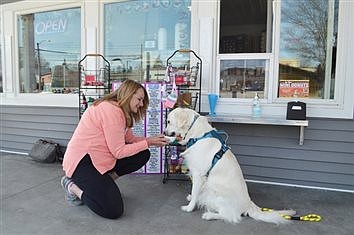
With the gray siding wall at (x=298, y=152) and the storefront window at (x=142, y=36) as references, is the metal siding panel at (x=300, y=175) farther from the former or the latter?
the storefront window at (x=142, y=36)

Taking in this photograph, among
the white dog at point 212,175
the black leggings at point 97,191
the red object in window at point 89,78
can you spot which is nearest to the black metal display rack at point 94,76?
the red object in window at point 89,78

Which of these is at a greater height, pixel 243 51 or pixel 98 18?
pixel 98 18

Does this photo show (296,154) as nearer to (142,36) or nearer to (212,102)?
(212,102)

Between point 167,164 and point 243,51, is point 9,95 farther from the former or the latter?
point 243,51

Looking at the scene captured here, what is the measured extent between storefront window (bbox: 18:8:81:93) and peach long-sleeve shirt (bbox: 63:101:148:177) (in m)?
2.10

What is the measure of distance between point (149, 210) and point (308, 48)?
7.40ft

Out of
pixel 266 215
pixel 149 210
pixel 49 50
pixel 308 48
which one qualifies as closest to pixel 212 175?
pixel 266 215

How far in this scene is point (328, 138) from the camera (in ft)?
10.2

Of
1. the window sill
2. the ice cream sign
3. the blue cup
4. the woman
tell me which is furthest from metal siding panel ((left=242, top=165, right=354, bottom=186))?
the ice cream sign

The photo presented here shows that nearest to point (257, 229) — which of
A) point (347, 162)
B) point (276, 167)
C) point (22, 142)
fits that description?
point (276, 167)

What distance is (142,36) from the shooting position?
13.7ft

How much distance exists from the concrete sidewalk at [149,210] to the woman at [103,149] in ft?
0.54

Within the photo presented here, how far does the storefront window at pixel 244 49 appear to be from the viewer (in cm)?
336

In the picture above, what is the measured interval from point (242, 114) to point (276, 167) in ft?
2.23
